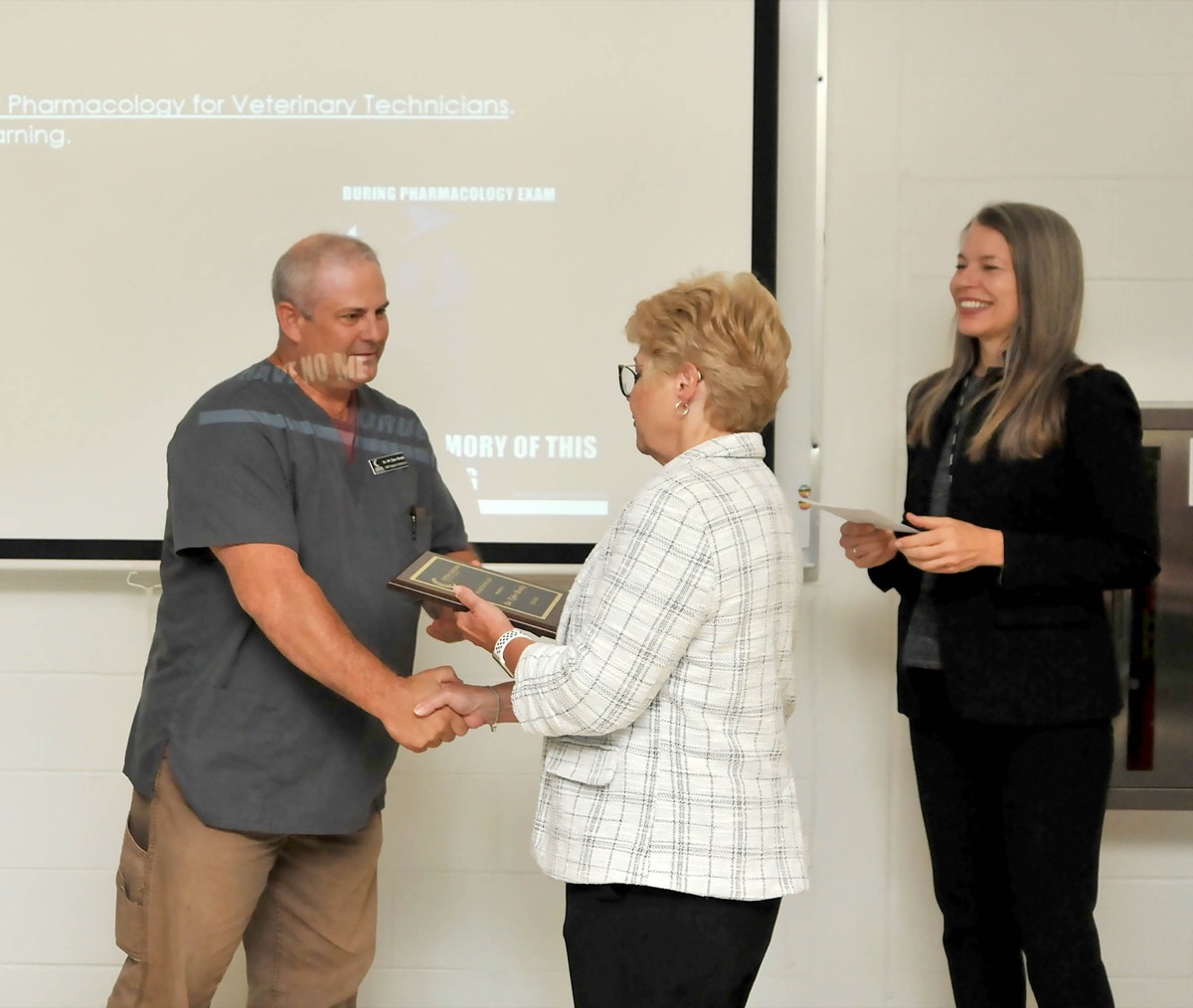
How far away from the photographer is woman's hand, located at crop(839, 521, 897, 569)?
78.7 inches

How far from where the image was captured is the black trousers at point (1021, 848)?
1817 millimetres

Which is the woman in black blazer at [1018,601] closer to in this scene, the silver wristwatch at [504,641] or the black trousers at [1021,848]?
the black trousers at [1021,848]

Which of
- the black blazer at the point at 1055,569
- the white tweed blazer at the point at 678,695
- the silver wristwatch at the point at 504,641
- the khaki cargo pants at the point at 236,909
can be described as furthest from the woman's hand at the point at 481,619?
the black blazer at the point at 1055,569

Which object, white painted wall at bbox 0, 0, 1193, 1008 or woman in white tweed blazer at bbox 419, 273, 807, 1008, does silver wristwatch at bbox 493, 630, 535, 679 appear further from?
white painted wall at bbox 0, 0, 1193, 1008

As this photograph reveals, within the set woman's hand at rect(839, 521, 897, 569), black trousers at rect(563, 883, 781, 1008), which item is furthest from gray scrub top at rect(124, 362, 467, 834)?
woman's hand at rect(839, 521, 897, 569)

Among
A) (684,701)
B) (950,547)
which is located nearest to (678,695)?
(684,701)

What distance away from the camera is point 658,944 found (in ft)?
4.71

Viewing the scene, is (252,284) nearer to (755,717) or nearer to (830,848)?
(755,717)

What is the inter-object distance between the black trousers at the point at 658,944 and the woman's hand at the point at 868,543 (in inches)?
28.8

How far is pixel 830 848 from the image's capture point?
2.57 m

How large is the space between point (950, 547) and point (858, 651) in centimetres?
78

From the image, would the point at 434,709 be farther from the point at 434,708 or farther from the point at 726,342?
the point at 726,342

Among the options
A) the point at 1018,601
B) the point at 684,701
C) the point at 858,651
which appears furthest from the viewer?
the point at 858,651

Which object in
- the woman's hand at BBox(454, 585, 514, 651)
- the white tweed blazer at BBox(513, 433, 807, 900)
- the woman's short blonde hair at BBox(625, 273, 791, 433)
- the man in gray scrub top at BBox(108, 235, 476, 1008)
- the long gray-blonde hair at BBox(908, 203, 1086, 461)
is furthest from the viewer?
the long gray-blonde hair at BBox(908, 203, 1086, 461)
